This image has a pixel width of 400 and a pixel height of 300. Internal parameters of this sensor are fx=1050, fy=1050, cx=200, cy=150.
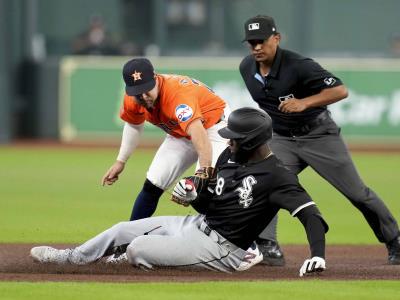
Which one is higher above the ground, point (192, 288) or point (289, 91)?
point (289, 91)

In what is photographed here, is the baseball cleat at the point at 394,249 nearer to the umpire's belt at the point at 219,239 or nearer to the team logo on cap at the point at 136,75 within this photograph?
the umpire's belt at the point at 219,239

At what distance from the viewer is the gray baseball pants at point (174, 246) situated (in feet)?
23.1

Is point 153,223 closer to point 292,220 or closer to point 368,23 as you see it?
point 292,220

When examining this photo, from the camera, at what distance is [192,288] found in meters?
6.45

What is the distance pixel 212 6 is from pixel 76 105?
12.6 feet

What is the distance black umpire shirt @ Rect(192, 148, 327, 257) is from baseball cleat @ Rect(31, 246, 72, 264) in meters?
1.04

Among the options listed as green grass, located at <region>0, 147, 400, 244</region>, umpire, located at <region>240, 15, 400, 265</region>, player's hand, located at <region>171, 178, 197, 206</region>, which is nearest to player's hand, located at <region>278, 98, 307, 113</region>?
umpire, located at <region>240, 15, 400, 265</region>

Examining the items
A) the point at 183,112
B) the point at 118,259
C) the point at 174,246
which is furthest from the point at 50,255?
the point at 183,112

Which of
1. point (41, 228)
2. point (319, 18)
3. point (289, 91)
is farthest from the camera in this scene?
point (319, 18)

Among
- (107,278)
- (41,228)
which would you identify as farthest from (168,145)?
(41,228)

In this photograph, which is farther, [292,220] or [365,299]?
[292,220]

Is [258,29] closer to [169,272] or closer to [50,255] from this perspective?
[169,272]

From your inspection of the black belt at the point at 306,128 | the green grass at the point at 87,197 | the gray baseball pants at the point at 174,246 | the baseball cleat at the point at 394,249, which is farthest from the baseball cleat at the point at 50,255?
the baseball cleat at the point at 394,249

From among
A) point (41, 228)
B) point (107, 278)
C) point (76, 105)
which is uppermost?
point (107, 278)
